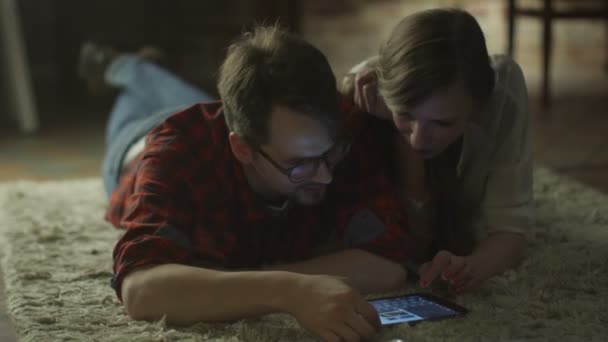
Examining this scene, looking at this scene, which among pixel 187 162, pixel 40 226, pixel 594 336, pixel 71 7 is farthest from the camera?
pixel 71 7

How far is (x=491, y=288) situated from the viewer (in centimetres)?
123

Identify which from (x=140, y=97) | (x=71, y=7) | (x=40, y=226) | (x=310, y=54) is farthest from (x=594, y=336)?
(x=71, y=7)

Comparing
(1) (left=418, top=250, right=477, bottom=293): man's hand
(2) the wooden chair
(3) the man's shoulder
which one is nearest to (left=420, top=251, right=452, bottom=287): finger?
(1) (left=418, top=250, right=477, bottom=293): man's hand

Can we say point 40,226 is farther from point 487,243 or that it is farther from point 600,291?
point 600,291

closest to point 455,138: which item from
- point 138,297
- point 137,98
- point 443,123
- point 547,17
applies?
point 443,123

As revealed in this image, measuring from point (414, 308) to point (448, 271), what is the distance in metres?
0.07

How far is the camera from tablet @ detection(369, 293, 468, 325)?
1.10 m

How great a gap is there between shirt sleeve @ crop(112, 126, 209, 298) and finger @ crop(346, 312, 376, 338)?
0.26 metres

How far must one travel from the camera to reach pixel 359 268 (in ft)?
3.87

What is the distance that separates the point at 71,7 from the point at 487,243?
7.69 feet

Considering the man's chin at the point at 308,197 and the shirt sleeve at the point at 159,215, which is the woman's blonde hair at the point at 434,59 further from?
the shirt sleeve at the point at 159,215

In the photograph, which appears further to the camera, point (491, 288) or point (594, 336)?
point (491, 288)

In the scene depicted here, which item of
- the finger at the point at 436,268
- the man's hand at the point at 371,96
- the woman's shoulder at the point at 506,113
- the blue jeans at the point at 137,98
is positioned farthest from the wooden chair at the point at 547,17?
the finger at the point at 436,268

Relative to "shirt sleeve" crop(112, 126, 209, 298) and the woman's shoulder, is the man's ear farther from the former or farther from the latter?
the woman's shoulder
